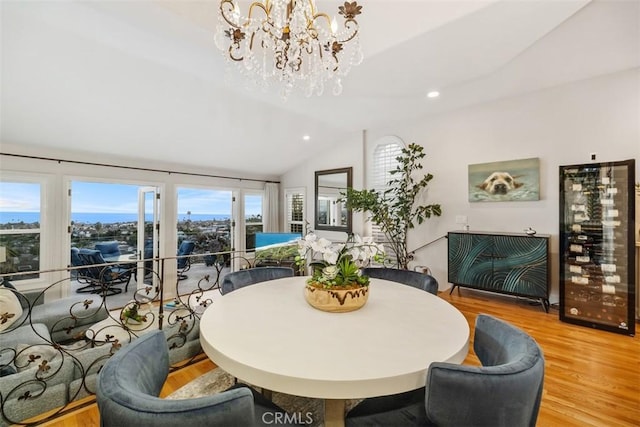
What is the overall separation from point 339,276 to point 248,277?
1001 millimetres

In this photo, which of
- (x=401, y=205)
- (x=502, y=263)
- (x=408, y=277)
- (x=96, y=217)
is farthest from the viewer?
(x=96, y=217)

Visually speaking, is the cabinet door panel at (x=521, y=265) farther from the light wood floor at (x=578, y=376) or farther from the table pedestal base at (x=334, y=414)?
the table pedestal base at (x=334, y=414)

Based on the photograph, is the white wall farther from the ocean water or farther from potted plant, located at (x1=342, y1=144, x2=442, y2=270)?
the ocean water

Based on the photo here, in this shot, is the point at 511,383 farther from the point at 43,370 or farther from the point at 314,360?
the point at 43,370

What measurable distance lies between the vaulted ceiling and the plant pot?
2046 mm

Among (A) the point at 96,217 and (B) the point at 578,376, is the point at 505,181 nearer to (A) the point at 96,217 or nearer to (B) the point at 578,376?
(B) the point at 578,376

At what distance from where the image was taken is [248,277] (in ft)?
7.58

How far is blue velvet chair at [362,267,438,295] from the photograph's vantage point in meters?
2.11

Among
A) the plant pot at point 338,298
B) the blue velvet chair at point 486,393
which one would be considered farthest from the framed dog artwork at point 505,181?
the blue velvet chair at point 486,393

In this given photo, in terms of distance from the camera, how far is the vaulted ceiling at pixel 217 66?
228 centimetres

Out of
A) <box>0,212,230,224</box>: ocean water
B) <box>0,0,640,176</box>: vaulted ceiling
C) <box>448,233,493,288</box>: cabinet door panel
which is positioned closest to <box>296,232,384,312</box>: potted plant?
<box>0,0,640,176</box>: vaulted ceiling

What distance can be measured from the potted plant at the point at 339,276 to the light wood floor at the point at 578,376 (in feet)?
4.57

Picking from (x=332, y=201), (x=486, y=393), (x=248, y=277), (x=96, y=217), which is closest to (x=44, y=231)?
(x=96, y=217)

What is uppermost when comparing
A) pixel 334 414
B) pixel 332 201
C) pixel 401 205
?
pixel 332 201
